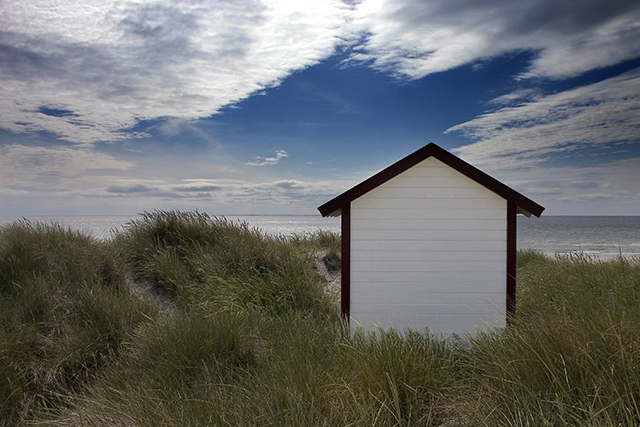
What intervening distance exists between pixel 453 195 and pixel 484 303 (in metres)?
1.86

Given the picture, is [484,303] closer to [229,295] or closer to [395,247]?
[395,247]

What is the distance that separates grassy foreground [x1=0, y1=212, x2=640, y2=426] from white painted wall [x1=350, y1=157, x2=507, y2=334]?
554mm

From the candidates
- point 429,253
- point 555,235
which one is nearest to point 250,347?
point 429,253

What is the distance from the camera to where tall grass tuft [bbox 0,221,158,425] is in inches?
240

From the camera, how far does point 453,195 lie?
7.41 meters

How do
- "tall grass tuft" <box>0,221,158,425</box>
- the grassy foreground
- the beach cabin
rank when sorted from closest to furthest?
the grassy foreground, "tall grass tuft" <box>0,221,158,425</box>, the beach cabin

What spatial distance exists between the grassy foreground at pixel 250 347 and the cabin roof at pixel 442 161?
166 cm

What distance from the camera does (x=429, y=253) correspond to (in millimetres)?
7391

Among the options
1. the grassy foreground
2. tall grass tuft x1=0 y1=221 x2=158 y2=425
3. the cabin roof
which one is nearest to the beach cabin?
the cabin roof

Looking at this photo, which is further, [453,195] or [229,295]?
[229,295]

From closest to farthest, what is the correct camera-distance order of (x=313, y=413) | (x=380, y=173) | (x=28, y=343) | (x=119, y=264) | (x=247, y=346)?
(x=313, y=413), (x=247, y=346), (x=28, y=343), (x=380, y=173), (x=119, y=264)

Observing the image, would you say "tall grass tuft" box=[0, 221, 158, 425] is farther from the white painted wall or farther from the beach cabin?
the white painted wall

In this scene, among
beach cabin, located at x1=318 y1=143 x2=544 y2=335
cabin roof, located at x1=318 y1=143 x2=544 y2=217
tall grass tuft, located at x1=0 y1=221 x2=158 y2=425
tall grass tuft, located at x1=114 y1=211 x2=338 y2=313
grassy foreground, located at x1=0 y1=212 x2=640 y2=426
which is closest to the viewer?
grassy foreground, located at x1=0 y1=212 x2=640 y2=426

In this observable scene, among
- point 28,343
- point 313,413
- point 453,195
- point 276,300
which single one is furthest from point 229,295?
point 313,413
